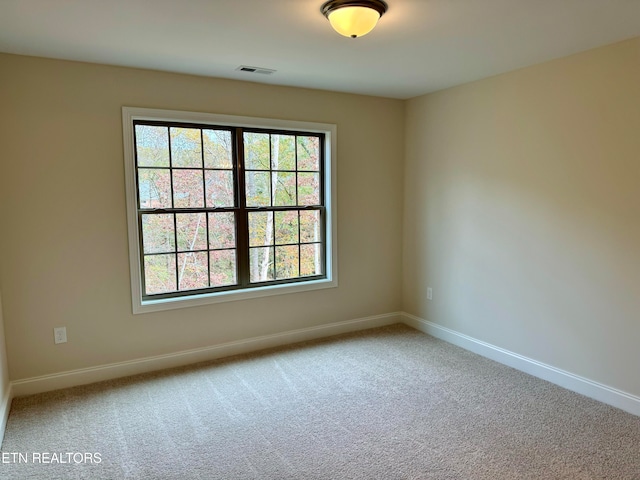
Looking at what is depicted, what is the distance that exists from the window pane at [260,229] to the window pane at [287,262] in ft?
0.53

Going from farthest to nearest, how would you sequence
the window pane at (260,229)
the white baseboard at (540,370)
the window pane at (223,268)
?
the window pane at (260,229)
the window pane at (223,268)
the white baseboard at (540,370)

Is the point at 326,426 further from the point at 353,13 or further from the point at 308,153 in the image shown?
the point at 308,153

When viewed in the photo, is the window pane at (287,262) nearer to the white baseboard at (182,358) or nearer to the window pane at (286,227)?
the window pane at (286,227)

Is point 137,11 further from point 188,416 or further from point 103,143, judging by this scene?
point 188,416

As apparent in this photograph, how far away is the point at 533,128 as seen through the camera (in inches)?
124

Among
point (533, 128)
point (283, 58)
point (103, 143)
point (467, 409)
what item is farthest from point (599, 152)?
point (103, 143)

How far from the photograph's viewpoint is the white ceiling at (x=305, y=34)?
212 centimetres

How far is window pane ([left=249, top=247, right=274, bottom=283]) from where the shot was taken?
3814 mm

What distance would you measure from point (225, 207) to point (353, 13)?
2055 mm

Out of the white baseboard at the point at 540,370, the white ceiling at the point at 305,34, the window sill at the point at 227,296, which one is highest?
the white ceiling at the point at 305,34

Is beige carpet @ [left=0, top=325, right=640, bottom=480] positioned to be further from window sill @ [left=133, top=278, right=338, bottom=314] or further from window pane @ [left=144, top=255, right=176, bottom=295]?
window pane @ [left=144, top=255, right=176, bottom=295]

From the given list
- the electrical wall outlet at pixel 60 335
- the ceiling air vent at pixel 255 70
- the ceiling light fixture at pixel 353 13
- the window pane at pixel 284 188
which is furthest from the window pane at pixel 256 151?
the electrical wall outlet at pixel 60 335

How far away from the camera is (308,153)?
403 centimetres

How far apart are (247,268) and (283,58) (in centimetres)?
181
